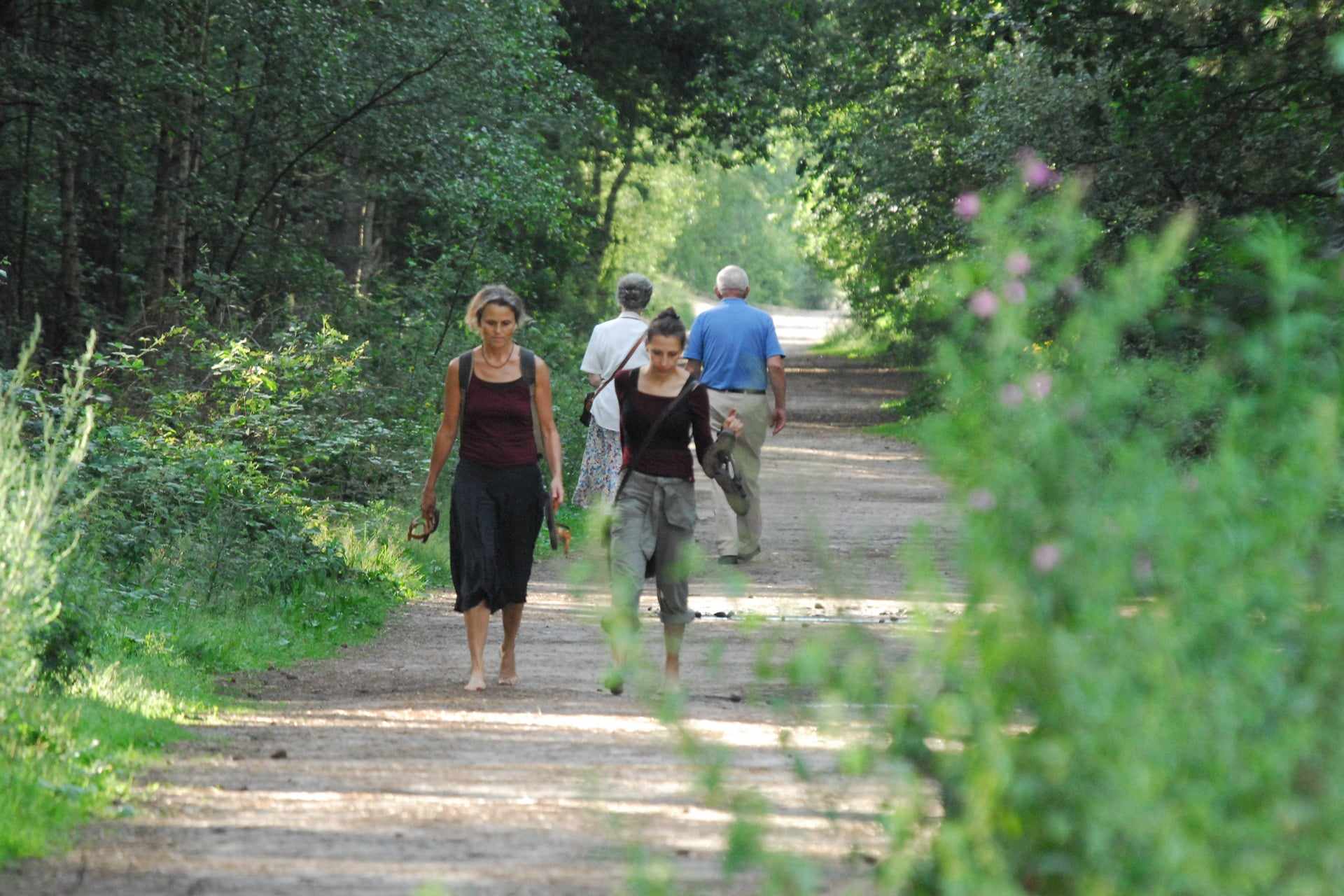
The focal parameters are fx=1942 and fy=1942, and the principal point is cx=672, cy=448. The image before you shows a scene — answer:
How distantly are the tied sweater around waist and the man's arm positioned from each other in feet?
14.8

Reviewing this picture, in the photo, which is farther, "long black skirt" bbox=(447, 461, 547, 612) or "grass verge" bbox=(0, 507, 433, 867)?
"long black skirt" bbox=(447, 461, 547, 612)

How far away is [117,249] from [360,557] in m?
12.4

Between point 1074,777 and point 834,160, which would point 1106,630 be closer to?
point 1074,777

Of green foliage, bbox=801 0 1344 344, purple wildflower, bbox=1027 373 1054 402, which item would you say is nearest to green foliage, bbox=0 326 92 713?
purple wildflower, bbox=1027 373 1054 402

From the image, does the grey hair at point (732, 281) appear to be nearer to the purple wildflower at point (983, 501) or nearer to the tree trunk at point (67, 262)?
the tree trunk at point (67, 262)

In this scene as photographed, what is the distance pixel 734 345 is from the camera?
1445 centimetres

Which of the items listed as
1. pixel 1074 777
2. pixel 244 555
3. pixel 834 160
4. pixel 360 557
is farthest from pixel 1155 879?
pixel 834 160

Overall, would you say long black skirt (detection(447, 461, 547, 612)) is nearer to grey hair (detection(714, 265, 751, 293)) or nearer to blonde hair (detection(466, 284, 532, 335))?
blonde hair (detection(466, 284, 532, 335))

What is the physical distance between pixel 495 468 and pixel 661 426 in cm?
91

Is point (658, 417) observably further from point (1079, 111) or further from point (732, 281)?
point (1079, 111)

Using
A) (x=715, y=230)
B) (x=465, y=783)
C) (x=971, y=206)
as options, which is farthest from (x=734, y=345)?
(x=715, y=230)

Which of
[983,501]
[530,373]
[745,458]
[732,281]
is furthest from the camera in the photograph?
[745,458]

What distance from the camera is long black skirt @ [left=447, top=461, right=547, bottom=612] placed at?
31.8 feet

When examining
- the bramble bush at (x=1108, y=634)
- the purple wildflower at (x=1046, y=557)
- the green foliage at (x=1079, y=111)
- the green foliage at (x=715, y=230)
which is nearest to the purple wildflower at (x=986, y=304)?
the bramble bush at (x=1108, y=634)
